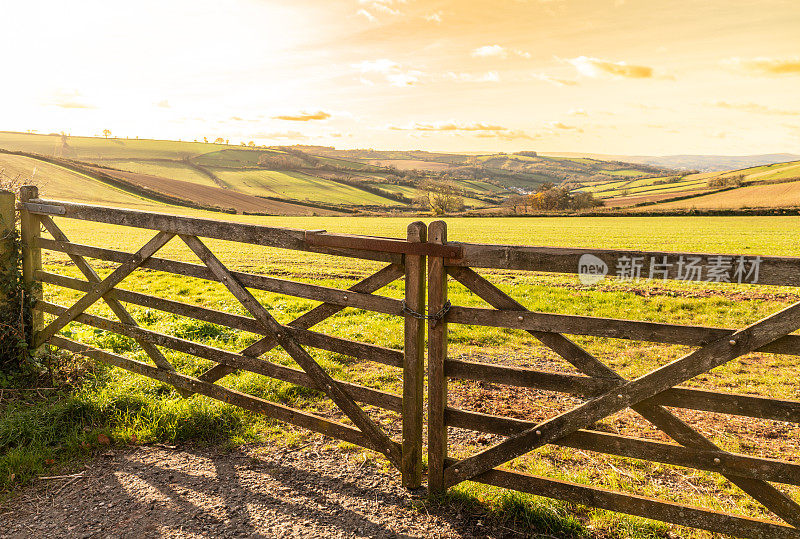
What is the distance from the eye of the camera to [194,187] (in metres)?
84.8

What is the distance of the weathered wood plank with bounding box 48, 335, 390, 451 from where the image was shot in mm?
4758

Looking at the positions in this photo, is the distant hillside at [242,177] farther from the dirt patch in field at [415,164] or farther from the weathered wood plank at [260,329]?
the weathered wood plank at [260,329]

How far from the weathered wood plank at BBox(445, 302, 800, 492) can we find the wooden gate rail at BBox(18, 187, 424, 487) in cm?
64

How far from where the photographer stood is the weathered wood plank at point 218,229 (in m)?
4.55

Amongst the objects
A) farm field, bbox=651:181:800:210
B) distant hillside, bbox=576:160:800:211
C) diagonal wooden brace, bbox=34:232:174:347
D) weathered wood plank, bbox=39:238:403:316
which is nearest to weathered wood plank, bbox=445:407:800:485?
weathered wood plank, bbox=39:238:403:316

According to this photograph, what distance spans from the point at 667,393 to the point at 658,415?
190 mm

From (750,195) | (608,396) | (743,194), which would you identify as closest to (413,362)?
(608,396)

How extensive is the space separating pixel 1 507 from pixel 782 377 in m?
9.90

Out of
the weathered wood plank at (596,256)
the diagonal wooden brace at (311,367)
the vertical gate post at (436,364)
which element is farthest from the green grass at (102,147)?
the weathered wood plank at (596,256)

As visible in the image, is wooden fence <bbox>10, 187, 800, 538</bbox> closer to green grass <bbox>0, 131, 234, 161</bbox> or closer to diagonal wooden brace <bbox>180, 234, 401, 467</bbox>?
diagonal wooden brace <bbox>180, 234, 401, 467</bbox>

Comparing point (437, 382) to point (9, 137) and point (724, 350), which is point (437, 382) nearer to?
point (724, 350)

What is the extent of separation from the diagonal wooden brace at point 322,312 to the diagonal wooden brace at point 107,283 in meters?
1.45

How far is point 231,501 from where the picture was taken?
13.9 ft

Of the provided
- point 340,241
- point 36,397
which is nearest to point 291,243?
point 340,241
